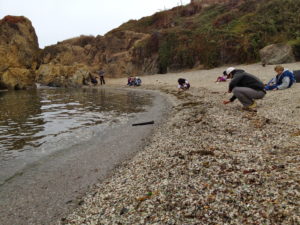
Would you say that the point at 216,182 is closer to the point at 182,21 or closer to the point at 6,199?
the point at 6,199

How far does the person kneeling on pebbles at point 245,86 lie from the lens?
33.4ft

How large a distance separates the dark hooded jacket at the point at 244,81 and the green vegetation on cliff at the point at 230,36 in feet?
66.7

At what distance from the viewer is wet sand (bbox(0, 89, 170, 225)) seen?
4.76m

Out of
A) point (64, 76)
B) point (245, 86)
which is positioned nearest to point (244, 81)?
point (245, 86)

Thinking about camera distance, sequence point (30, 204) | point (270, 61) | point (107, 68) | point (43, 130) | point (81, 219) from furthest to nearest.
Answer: point (107, 68), point (270, 61), point (43, 130), point (30, 204), point (81, 219)

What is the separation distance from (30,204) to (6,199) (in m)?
0.74

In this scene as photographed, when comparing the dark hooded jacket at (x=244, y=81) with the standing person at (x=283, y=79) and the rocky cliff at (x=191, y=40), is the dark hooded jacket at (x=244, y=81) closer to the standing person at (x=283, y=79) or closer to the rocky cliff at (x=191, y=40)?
the standing person at (x=283, y=79)

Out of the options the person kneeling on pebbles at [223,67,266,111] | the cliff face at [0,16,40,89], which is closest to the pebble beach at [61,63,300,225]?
the person kneeling on pebbles at [223,67,266,111]

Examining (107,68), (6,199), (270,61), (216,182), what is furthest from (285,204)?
(107,68)

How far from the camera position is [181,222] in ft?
11.4

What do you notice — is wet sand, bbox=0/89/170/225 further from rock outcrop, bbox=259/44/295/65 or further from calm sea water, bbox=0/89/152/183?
rock outcrop, bbox=259/44/295/65

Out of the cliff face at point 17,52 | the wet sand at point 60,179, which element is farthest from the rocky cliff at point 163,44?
the wet sand at point 60,179

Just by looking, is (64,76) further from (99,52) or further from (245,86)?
(245,86)

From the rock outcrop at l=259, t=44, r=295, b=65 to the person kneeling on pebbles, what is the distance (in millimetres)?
18682
